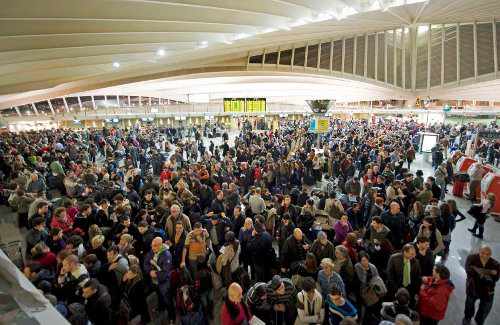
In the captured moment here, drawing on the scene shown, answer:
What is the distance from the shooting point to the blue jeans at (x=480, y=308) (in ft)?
13.9

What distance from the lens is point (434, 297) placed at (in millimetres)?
3840

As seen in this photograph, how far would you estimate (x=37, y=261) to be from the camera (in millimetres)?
4215

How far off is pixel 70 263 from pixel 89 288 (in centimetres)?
50

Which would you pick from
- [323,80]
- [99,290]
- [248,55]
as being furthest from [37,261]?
[323,80]

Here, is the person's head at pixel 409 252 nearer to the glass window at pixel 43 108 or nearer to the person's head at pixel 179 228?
the person's head at pixel 179 228

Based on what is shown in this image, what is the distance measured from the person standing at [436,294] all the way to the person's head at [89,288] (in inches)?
160

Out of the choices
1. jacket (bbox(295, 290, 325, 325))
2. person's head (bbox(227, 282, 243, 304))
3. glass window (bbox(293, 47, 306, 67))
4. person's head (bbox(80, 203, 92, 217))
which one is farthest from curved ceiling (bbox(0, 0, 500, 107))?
glass window (bbox(293, 47, 306, 67))

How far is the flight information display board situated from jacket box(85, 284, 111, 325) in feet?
69.6

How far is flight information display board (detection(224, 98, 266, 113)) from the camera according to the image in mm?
24094

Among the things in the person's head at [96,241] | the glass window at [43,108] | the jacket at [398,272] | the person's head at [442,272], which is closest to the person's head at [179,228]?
the person's head at [96,241]

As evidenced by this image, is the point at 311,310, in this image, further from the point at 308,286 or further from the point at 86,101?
the point at 86,101

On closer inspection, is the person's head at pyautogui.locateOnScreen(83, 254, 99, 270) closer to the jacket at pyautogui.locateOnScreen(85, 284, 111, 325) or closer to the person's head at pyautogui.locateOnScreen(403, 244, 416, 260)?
the jacket at pyautogui.locateOnScreen(85, 284, 111, 325)

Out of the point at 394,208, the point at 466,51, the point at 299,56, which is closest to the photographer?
the point at 394,208

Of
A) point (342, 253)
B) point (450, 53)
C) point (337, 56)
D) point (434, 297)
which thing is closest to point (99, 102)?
point (337, 56)
